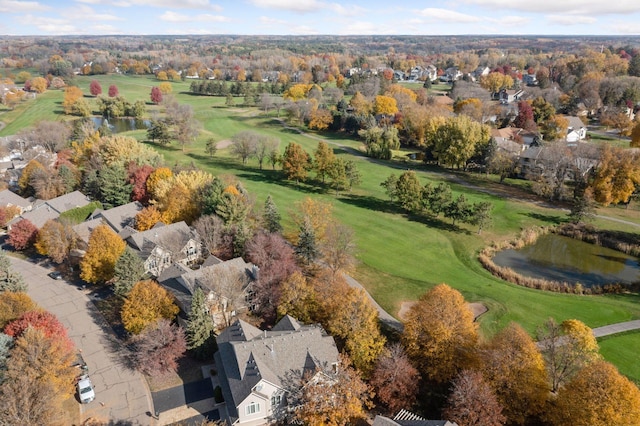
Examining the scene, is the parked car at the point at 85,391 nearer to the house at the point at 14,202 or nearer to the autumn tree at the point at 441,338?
the autumn tree at the point at 441,338

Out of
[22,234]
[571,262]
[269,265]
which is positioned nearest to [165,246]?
[269,265]

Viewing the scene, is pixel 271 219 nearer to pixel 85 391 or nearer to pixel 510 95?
pixel 85 391

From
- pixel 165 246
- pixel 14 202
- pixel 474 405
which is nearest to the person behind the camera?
pixel 474 405

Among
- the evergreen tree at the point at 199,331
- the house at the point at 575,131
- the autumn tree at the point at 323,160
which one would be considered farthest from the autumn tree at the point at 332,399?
the house at the point at 575,131

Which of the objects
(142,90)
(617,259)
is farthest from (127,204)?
(142,90)

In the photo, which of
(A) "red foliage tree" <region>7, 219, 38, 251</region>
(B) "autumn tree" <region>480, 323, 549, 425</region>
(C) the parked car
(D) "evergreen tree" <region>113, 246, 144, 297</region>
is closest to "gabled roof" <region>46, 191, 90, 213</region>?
(A) "red foliage tree" <region>7, 219, 38, 251</region>
